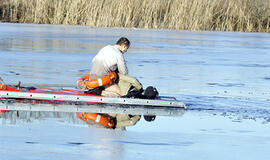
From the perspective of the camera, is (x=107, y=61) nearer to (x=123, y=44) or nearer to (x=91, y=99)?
(x=123, y=44)

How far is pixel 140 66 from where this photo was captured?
1673 centimetres

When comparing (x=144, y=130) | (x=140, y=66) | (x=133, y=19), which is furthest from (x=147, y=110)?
(x=133, y=19)

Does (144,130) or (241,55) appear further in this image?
(241,55)

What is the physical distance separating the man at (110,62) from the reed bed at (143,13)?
862 inches

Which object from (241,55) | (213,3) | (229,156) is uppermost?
(213,3)

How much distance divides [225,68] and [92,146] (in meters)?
11.0

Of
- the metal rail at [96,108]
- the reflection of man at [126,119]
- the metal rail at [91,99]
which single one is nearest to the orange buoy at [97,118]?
the reflection of man at [126,119]

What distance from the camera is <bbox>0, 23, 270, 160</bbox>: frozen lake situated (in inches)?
267

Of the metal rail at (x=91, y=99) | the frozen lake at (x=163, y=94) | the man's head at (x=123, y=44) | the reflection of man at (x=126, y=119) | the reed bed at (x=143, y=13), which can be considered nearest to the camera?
the frozen lake at (x=163, y=94)

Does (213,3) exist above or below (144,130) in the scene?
above

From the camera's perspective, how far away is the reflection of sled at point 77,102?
976 centimetres

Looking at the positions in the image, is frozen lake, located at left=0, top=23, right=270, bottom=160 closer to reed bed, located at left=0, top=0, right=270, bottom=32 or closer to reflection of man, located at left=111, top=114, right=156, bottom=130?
reflection of man, located at left=111, top=114, right=156, bottom=130

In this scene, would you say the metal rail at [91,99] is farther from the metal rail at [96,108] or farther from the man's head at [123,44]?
the man's head at [123,44]

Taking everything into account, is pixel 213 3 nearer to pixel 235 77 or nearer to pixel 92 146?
pixel 235 77
